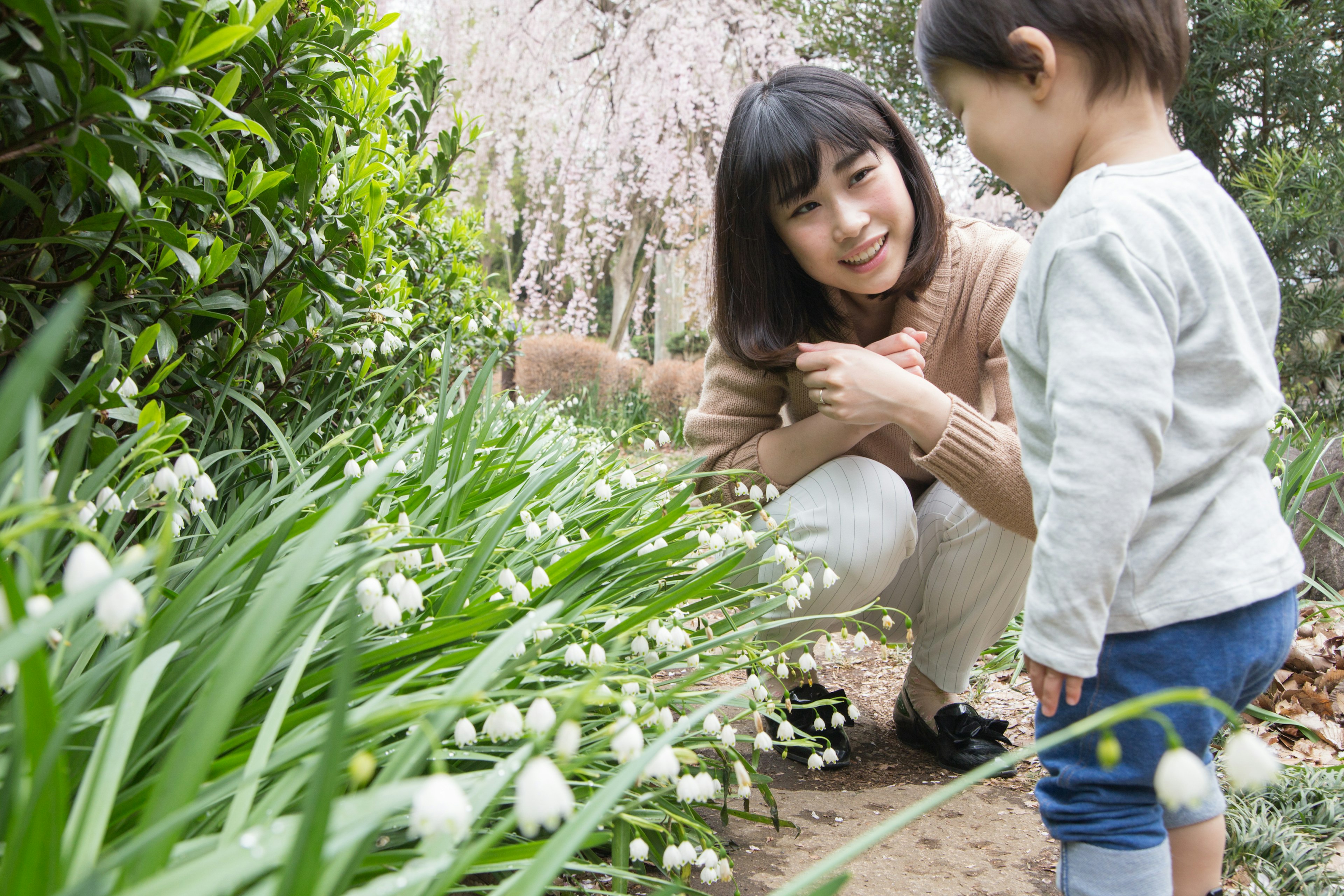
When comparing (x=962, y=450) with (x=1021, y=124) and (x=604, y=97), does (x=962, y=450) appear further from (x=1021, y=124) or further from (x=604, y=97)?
(x=604, y=97)

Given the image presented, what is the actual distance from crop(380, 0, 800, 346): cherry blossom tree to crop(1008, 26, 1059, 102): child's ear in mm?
6787

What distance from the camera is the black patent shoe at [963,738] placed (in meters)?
2.10

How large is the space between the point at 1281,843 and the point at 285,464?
1.96 meters

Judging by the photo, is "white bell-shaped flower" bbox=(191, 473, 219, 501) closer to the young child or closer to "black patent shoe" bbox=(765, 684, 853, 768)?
the young child

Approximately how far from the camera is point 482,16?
8.63 m

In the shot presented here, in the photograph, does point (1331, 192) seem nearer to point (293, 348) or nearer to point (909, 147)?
point (909, 147)

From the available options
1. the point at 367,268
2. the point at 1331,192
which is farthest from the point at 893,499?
the point at 1331,192

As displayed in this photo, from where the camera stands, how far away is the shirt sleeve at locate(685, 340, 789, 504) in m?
2.25

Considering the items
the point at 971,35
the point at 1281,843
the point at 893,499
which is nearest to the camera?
the point at 971,35

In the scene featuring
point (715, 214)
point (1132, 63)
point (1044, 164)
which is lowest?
point (715, 214)

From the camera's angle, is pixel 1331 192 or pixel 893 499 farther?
pixel 1331 192

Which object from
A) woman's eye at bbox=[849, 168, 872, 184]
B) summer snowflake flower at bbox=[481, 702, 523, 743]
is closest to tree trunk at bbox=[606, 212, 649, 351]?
woman's eye at bbox=[849, 168, 872, 184]

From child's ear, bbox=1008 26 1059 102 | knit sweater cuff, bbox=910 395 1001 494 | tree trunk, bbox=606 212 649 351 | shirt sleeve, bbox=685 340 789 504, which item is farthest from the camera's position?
tree trunk, bbox=606 212 649 351

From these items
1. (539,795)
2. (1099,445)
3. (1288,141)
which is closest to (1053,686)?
(1099,445)
